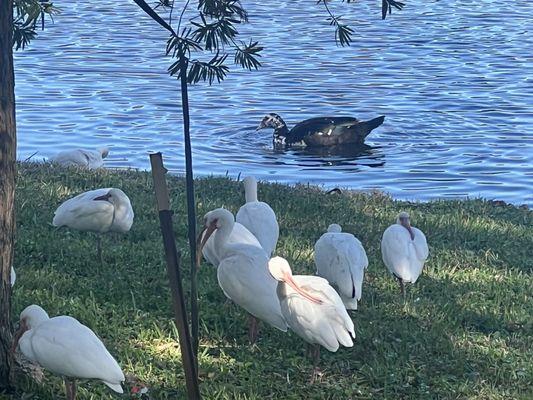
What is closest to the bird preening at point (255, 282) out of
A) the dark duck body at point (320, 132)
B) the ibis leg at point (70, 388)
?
the ibis leg at point (70, 388)

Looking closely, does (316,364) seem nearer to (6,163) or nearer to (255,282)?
(255,282)

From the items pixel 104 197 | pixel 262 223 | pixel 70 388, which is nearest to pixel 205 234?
pixel 262 223

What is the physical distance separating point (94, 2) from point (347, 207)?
22.9 m

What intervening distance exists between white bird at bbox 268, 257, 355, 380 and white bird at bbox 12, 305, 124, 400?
3.65 ft

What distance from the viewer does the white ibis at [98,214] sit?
839cm

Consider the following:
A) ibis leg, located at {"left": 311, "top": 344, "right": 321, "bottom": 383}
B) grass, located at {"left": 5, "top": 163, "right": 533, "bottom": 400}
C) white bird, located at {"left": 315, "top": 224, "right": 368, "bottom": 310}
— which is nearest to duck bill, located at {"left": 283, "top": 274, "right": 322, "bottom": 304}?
ibis leg, located at {"left": 311, "top": 344, "right": 321, "bottom": 383}

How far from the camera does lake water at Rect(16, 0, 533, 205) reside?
15.6 meters

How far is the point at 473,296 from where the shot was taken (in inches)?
307

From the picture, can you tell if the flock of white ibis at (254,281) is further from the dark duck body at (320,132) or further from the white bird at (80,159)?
the dark duck body at (320,132)

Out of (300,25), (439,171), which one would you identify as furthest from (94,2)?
(439,171)

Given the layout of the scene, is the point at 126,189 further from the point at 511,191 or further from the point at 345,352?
the point at 511,191

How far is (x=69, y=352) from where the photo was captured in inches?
226

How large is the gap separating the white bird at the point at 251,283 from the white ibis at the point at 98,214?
4.27 ft

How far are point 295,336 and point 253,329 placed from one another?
11.7 inches
